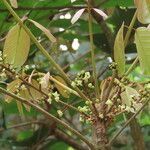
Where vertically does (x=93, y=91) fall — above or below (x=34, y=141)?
above

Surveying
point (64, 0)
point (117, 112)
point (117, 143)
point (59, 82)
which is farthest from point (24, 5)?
point (117, 143)

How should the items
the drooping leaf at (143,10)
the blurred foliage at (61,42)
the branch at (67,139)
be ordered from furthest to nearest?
the branch at (67,139) → the blurred foliage at (61,42) → the drooping leaf at (143,10)

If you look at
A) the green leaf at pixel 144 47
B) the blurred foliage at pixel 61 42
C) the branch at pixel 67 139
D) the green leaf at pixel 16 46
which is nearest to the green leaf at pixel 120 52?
the green leaf at pixel 144 47

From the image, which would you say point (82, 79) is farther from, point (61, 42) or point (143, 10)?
point (61, 42)

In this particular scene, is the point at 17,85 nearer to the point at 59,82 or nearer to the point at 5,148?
the point at 59,82

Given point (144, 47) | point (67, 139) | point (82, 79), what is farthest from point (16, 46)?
point (67, 139)

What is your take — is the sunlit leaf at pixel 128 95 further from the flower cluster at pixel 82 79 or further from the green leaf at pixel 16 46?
the green leaf at pixel 16 46
